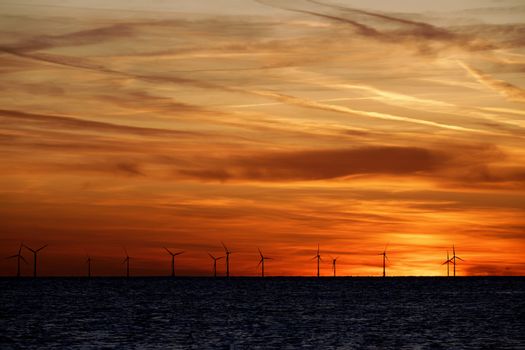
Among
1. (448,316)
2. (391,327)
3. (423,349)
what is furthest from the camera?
(448,316)

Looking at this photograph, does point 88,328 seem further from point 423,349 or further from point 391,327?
point 423,349

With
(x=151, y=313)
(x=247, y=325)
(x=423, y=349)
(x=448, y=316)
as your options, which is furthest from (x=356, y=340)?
(x=151, y=313)

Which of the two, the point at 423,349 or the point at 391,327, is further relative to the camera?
the point at 391,327

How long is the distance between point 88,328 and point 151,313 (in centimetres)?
4626

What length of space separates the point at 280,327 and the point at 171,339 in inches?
1007

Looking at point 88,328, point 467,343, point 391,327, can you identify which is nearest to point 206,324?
point 88,328

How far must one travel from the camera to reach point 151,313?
602 ft

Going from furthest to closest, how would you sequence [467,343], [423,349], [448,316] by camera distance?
1. [448,316]
2. [467,343]
3. [423,349]

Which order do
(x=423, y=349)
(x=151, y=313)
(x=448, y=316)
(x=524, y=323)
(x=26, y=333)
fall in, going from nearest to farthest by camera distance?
(x=423, y=349) < (x=26, y=333) < (x=524, y=323) < (x=448, y=316) < (x=151, y=313)

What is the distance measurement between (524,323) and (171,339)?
6426 cm

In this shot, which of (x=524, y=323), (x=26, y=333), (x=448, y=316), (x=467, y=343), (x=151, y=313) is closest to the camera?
(x=467, y=343)

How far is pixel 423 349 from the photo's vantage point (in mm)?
104875

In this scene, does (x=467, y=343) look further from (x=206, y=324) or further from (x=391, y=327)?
(x=206, y=324)

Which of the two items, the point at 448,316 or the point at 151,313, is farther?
the point at 151,313
